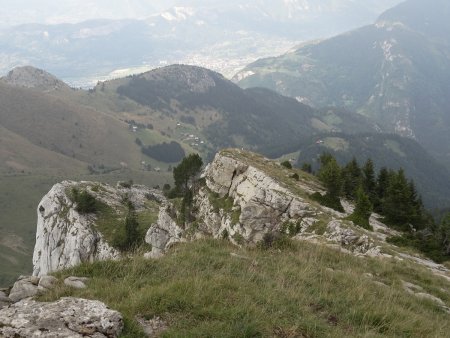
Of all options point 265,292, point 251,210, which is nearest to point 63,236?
point 251,210

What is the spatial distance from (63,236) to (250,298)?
65929 millimetres

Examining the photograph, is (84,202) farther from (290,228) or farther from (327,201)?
(290,228)

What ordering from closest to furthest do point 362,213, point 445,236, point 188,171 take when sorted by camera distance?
point 362,213 → point 445,236 → point 188,171

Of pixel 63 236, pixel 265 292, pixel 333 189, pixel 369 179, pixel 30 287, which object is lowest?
pixel 63 236

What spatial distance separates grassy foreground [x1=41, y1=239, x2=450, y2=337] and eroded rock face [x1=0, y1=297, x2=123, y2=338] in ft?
1.54

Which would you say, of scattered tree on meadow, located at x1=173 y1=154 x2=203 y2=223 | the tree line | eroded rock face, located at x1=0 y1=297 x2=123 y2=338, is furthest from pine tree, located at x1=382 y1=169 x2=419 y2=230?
eroded rock face, located at x1=0 y1=297 x2=123 y2=338

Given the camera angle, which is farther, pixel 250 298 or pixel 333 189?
pixel 333 189

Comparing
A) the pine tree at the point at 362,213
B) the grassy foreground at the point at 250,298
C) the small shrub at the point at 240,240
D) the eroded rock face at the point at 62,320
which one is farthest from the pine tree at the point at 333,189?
the eroded rock face at the point at 62,320

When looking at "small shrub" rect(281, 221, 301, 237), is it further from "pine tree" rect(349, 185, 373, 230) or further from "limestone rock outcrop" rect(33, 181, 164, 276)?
"limestone rock outcrop" rect(33, 181, 164, 276)

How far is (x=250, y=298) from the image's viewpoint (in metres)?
10.6

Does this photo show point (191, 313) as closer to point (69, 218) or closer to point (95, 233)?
point (95, 233)

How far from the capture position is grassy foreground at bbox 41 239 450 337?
9.47 metres

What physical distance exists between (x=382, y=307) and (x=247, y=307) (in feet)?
14.1

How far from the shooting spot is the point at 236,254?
50.4 feet
